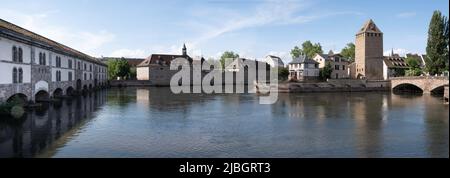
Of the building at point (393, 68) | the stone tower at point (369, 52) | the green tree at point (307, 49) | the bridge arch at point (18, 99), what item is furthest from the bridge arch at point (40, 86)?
the green tree at point (307, 49)

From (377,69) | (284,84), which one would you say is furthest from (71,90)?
(377,69)

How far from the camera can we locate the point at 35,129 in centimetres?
2350

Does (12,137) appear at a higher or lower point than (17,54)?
lower

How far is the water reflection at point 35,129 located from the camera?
58.4 feet

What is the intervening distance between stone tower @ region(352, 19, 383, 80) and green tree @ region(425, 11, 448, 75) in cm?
2596

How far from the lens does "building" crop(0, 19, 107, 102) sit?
92.7ft

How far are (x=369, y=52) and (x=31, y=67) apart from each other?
266 ft

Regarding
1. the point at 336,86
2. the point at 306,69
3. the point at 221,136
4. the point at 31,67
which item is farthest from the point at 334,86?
the point at 221,136

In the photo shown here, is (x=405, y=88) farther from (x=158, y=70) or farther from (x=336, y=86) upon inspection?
(x=158, y=70)

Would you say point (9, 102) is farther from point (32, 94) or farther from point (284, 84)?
point (284, 84)

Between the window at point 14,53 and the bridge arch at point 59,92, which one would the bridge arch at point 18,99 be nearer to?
the window at point 14,53
